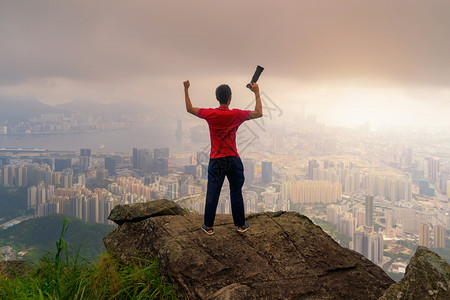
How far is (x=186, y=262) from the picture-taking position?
394cm

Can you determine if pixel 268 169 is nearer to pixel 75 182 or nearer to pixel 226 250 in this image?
pixel 226 250

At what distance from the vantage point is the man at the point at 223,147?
4688 millimetres

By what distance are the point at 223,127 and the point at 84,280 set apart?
3191 millimetres

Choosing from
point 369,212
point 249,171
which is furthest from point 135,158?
point 369,212

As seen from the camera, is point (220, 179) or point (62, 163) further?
point (62, 163)

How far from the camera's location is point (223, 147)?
4.69 m

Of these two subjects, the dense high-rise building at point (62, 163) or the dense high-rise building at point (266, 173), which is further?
the dense high-rise building at point (62, 163)

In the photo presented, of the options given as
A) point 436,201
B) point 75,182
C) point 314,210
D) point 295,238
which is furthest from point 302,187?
point 75,182

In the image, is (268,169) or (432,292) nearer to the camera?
(432,292)

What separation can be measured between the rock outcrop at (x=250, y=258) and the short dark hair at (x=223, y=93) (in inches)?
98.1

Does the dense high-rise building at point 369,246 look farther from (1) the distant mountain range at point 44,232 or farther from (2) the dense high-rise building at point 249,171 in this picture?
(1) the distant mountain range at point 44,232

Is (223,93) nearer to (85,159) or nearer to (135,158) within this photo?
(135,158)

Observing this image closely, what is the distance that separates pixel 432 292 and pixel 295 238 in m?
2.20

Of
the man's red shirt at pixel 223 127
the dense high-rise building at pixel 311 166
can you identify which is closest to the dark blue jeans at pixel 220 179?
the man's red shirt at pixel 223 127
